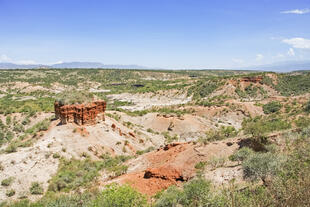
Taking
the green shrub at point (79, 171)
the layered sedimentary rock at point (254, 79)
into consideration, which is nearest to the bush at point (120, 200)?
the green shrub at point (79, 171)

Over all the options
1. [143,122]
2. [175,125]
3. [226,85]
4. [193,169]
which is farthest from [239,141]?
[226,85]

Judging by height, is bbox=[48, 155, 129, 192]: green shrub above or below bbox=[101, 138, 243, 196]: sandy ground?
below

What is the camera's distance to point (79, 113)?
2216cm

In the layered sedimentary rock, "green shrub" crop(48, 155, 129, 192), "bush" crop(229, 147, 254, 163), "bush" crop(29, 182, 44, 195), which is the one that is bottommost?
"bush" crop(29, 182, 44, 195)

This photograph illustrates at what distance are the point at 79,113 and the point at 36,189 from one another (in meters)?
9.43

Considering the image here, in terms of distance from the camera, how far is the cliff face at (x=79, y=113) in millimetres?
22016

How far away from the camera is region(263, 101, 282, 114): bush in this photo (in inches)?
1483

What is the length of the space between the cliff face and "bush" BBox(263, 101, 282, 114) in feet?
99.7

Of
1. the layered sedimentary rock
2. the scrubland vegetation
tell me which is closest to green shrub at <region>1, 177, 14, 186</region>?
the scrubland vegetation

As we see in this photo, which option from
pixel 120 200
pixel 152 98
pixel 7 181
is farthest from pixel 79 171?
pixel 152 98

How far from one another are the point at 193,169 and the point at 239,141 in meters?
3.92

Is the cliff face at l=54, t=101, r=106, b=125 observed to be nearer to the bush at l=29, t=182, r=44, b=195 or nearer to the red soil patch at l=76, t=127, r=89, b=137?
the red soil patch at l=76, t=127, r=89, b=137

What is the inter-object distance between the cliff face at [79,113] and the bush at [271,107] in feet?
99.7

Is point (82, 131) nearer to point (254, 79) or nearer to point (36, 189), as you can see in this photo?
point (36, 189)
